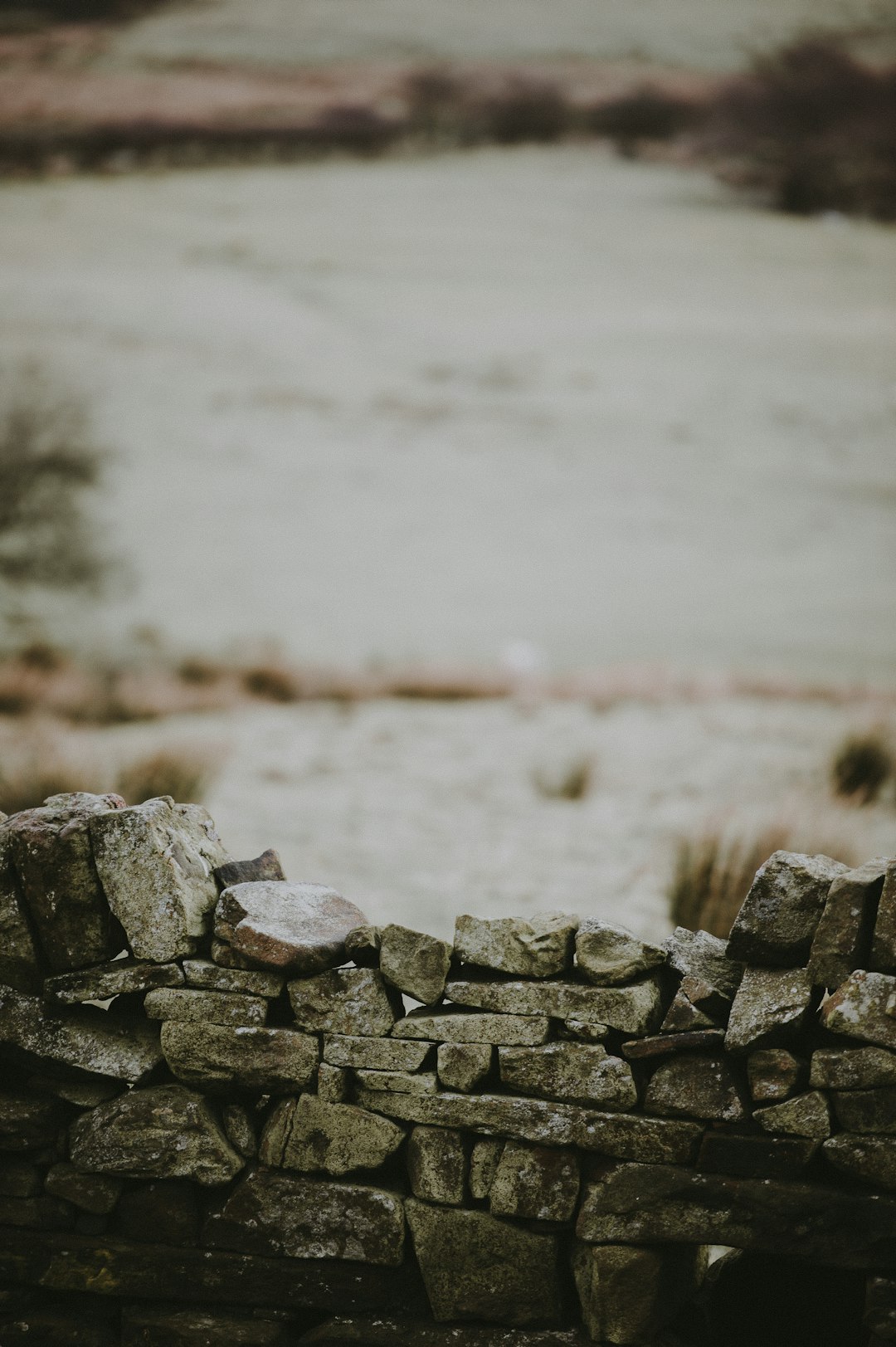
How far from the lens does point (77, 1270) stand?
3.25m

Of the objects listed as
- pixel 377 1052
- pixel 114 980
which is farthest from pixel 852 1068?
pixel 114 980

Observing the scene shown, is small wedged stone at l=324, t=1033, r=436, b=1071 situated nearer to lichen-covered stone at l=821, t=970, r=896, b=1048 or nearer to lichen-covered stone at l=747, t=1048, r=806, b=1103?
lichen-covered stone at l=747, t=1048, r=806, b=1103

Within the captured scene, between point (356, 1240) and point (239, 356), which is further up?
point (356, 1240)

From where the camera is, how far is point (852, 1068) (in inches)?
113

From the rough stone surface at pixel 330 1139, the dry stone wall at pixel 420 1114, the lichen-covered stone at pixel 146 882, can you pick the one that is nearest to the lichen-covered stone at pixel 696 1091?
the dry stone wall at pixel 420 1114

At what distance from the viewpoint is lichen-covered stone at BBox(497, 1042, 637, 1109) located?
9.90 ft

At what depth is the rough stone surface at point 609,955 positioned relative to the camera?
119 inches

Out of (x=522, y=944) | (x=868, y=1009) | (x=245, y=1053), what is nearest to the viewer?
(x=868, y=1009)

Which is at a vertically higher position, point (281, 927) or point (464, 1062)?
point (281, 927)

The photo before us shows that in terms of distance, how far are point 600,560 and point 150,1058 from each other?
119 feet

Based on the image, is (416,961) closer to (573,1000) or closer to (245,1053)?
(573,1000)

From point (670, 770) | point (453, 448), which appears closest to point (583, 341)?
point (453, 448)

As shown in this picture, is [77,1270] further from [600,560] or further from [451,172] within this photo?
[451,172]

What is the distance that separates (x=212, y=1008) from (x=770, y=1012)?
1655 millimetres
